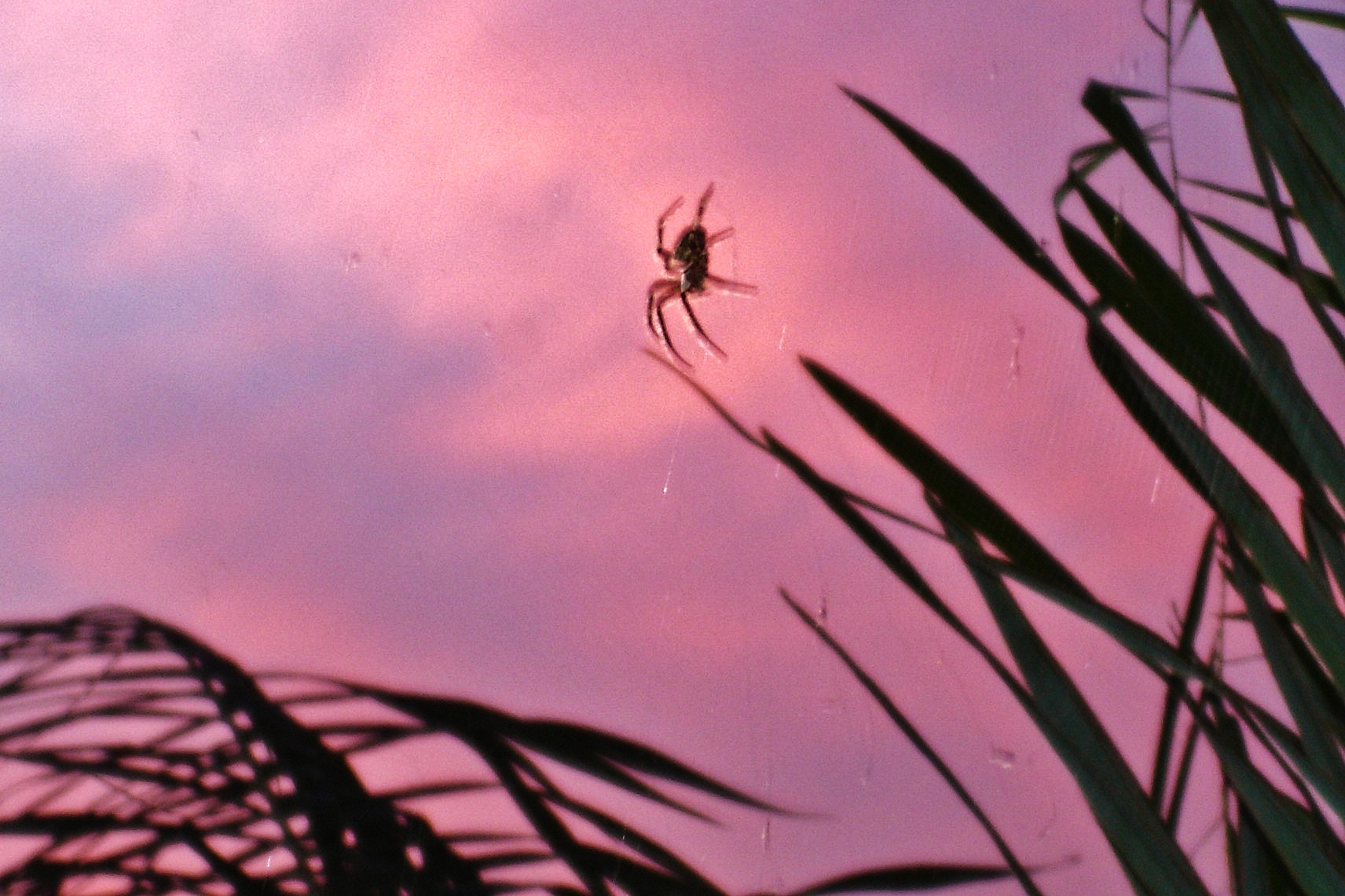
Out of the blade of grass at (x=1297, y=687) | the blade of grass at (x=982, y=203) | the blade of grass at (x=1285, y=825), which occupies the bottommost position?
the blade of grass at (x=1285, y=825)

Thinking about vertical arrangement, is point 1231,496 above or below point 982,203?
below

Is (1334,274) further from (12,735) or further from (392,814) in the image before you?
(12,735)

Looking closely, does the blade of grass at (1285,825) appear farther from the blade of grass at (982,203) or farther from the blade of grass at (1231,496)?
the blade of grass at (982,203)

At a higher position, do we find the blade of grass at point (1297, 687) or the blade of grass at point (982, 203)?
the blade of grass at point (982, 203)

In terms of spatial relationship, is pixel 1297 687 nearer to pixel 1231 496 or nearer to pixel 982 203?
pixel 1231 496

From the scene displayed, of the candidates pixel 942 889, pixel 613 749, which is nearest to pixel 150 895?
pixel 613 749

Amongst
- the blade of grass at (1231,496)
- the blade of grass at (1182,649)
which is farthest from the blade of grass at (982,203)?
the blade of grass at (1182,649)

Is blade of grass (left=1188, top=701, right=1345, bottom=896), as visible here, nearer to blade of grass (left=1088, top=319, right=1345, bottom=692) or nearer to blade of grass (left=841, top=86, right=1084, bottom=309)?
blade of grass (left=1088, top=319, right=1345, bottom=692)

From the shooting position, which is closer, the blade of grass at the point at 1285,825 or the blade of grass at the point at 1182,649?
the blade of grass at the point at 1285,825

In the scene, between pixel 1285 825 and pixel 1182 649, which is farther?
pixel 1182 649

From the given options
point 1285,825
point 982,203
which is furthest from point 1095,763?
point 982,203

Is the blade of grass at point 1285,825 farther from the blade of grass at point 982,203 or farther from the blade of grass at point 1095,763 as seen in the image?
the blade of grass at point 982,203
